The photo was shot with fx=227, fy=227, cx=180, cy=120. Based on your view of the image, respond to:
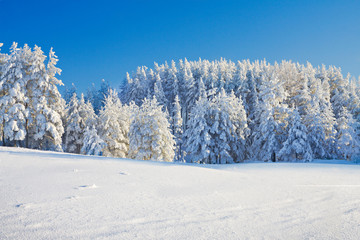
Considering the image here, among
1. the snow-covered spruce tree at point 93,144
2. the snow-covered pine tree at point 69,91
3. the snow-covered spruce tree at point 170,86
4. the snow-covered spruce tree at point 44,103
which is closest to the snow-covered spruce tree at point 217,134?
the snow-covered spruce tree at point 93,144

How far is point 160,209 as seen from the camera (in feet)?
14.8

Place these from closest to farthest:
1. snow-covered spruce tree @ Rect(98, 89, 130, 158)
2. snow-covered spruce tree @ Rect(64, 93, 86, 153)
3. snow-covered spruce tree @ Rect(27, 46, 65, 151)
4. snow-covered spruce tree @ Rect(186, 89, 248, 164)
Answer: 1. snow-covered spruce tree @ Rect(27, 46, 65, 151)
2. snow-covered spruce tree @ Rect(186, 89, 248, 164)
3. snow-covered spruce tree @ Rect(98, 89, 130, 158)
4. snow-covered spruce tree @ Rect(64, 93, 86, 153)

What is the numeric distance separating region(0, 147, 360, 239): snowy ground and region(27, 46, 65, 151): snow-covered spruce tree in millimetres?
15832

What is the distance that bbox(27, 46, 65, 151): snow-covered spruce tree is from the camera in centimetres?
2109

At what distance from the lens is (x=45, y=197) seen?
15.7ft

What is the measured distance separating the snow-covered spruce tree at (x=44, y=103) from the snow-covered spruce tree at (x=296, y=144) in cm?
2463

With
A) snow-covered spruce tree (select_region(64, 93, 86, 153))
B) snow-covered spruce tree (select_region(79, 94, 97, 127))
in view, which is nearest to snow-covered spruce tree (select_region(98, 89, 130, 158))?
snow-covered spruce tree (select_region(79, 94, 97, 127))

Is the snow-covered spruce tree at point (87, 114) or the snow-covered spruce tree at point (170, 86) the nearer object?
the snow-covered spruce tree at point (87, 114)

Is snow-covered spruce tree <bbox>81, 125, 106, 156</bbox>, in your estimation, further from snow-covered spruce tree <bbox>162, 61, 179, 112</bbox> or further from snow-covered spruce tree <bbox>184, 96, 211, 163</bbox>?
snow-covered spruce tree <bbox>162, 61, 179, 112</bbox>

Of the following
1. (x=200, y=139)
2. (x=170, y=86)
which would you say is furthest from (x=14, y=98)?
(x=170, y=86)

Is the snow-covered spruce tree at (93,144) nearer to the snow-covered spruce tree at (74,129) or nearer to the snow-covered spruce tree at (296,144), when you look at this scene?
the snow-covered spruce tree at (74,129)

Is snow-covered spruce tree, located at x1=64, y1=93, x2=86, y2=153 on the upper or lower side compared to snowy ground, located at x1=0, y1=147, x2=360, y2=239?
upper

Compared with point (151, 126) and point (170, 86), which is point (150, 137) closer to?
point (151, 126)

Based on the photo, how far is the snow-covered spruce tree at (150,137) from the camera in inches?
967
